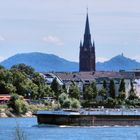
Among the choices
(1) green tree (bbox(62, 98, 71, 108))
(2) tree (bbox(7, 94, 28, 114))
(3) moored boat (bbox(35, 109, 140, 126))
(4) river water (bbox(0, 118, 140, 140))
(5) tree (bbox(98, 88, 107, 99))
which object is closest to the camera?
(4) river water (bbox(0, 118, 140, 140))

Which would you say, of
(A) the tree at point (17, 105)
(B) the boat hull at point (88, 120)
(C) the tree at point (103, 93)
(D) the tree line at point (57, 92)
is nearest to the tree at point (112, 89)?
(D) the tree line at point (57, 92)

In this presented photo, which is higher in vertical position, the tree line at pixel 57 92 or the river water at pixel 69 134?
the tree line at pixel 57 92

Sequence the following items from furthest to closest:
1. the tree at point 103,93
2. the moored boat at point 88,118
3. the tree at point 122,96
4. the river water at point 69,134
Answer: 1. the tree at point 103,93
2. the tree at point 122,96
3. the moored boat at point 88,118
4. the river water at point 69,134

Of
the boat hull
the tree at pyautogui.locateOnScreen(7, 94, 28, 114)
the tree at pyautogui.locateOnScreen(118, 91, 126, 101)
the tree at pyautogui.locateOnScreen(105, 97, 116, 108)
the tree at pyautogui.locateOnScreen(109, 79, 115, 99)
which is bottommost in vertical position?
the boat hull

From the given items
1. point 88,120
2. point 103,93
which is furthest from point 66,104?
point 88,120

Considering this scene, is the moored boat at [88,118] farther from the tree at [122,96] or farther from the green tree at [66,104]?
the tree at [122,96]

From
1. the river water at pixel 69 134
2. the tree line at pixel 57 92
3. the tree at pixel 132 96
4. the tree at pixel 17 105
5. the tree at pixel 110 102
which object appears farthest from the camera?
the tree at pixel 132 96

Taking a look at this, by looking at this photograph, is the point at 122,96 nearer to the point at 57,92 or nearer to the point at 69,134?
the point at 57,92

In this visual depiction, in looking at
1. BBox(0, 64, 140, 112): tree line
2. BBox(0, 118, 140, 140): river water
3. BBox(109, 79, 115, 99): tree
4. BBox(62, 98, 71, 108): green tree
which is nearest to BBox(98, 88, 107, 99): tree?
BBox(0, 64, 140, 112): tree line

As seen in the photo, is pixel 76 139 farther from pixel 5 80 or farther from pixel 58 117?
pixel 5 80

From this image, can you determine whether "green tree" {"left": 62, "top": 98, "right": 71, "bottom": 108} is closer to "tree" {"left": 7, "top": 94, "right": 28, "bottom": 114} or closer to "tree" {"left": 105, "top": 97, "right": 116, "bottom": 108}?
"tree" {"left": 7, "top": 94, "right": 28, "bottom": 114}

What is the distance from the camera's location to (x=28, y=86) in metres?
163

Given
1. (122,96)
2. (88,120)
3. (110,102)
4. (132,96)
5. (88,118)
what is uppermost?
(132,96)

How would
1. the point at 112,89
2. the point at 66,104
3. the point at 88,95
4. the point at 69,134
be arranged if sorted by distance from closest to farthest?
the point at 69,134, the point at 66,104, the point at 88,95, the point at 112,89
